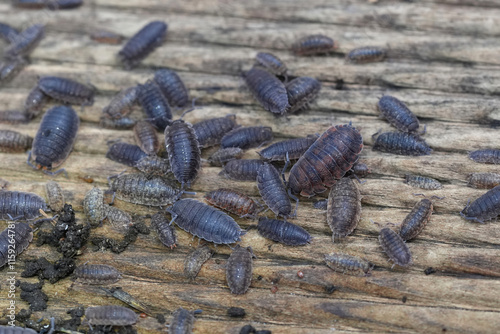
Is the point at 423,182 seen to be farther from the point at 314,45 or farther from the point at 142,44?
the point at 142,44

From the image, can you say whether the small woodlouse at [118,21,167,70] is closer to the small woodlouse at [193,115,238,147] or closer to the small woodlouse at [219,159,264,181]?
the small woodlouse at [193,115,238,147]

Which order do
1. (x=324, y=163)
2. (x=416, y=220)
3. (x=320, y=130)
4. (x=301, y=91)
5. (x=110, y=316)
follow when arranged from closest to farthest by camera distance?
(x=110, y=316)
(x=416, y=220)
(x=324, y=163)
(x=320, y=130)
(x=301, y=91)

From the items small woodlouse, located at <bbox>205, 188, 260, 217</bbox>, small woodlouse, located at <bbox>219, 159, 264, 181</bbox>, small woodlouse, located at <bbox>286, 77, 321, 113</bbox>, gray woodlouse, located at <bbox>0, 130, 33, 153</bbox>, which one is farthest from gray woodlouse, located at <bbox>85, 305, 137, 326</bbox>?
small woodlouse, located at <bbox>286, 77, 321, 113</bbox>

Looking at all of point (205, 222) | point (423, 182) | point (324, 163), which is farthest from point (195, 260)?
point (423, 182)

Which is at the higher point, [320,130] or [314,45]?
[314,45]

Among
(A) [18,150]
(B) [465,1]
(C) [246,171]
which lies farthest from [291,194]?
(B) [465,1]

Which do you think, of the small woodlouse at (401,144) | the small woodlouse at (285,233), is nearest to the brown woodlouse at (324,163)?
the small woodlouse at (285,233)

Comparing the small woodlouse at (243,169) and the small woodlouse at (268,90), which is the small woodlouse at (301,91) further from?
the small woodlouse at (243,169)
